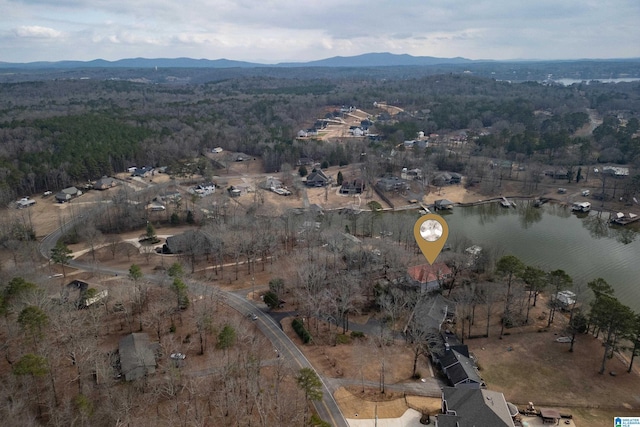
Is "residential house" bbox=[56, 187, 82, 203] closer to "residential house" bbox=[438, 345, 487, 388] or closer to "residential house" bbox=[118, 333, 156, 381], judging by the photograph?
"residential house" bbox=[118, 333, 156, 381]

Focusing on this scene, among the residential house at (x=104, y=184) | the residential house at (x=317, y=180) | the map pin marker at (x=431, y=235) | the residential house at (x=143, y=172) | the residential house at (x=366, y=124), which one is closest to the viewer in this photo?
the map pin marker at (x=431, y=235)

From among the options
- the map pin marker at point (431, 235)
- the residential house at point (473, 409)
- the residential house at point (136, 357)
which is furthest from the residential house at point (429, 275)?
the residential house at point (136, 357)

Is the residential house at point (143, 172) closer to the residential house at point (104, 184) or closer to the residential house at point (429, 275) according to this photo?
the residential house at point (104, 184)

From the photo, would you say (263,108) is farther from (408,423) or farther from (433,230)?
(408,423)

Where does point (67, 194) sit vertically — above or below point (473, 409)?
above

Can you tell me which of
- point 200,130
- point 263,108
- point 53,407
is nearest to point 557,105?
point 263,108

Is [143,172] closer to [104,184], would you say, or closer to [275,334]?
[104,184]


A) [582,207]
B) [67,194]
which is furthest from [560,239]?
[67,194]
